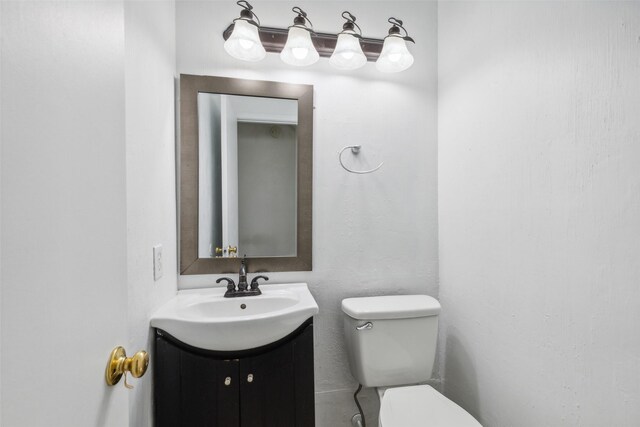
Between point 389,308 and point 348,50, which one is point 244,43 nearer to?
point 348,50

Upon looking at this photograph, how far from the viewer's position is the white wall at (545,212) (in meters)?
0.80

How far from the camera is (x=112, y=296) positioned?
21.1 inches

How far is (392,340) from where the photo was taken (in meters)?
1.32

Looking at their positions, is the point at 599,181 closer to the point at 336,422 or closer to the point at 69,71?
the point at 69,71

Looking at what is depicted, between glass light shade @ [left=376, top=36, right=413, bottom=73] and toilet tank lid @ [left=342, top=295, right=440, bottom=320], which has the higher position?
glass light shade @ [left=376, top=36, right=413, bottom=73]

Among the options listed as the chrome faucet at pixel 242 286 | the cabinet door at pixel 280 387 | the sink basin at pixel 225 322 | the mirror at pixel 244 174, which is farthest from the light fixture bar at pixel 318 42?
the cabinet door at pixel 280 387

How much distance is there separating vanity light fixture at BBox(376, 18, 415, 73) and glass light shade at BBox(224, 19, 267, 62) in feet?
1.91

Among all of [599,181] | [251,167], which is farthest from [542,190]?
[251,167]

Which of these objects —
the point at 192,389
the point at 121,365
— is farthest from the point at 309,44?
the point at 192,389

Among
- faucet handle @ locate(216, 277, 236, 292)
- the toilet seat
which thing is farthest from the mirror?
the toilet seat

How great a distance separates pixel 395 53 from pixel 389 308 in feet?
3.98

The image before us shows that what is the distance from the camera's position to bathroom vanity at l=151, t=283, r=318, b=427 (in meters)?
1.03

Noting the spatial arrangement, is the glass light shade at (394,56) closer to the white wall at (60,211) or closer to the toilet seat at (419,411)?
the white wall at (60,211)

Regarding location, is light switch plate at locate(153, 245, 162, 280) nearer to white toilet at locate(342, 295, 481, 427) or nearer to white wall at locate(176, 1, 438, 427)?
white wall at locate(176, 1, 438, 427)
